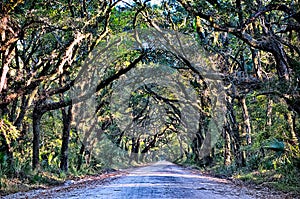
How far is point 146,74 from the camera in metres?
27.2

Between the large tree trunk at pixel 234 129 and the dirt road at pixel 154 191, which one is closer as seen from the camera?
the dirt road at pixel 154 191

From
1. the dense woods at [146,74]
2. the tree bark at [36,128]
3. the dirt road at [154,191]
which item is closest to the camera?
the dirt road at [154,191]

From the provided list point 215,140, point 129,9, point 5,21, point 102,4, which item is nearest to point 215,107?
point 215,140

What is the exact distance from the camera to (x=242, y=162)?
67.2 feet

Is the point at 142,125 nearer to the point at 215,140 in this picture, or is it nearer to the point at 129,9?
the point at 215,140

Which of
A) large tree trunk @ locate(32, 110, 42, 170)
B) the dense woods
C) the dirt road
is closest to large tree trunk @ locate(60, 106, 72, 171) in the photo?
the dense woods

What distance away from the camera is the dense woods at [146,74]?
11719 mm

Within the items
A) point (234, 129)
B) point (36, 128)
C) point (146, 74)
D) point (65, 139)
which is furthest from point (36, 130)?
point (234, 129)

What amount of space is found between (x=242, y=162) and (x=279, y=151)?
350 inches

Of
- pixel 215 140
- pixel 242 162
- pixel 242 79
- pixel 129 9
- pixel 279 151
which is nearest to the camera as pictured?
pixel 279 151

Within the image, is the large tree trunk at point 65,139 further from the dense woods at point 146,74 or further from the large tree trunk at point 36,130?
the large tree trunk at point 36,130

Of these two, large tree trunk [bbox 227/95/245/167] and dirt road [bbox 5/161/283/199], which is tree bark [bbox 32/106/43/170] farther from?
large tree trunk [bbox 227/95/245/167]

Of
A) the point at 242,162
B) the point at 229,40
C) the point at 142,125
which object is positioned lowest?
the point at 242,162

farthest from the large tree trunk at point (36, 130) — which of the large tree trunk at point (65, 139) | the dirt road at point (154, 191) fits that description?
the dirt road at point (154, 191)
